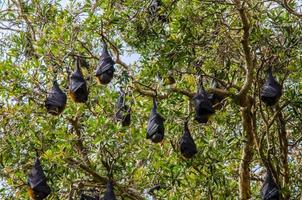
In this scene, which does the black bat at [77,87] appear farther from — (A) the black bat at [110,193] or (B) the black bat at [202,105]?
(B) the black bat at [202,105]

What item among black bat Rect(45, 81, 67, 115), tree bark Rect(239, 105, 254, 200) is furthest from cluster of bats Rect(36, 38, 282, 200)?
tree bark Rect(239, 105, 254, 200)

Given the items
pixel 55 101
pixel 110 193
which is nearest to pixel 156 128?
pixel 110 193

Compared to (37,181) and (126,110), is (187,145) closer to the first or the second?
(126,110)

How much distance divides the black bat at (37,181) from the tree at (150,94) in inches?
6.5

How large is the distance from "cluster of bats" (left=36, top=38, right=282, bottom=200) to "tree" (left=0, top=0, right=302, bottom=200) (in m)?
0.15

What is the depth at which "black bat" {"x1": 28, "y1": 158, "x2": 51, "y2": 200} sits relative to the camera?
549cm

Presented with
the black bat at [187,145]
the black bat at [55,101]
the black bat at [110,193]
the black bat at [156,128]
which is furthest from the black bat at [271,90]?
the black bat at [55,101]

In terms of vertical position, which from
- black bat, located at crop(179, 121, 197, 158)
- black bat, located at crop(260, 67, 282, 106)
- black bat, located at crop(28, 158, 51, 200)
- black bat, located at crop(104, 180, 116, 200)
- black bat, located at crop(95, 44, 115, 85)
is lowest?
black bat, located at crop(104, 180, 116, 200)

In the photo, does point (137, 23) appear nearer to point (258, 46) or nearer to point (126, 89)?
point (126, 89)

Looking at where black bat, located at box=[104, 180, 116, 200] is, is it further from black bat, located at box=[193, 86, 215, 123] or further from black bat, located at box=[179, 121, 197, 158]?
black bat, located at box=[193, 86, 215, 123]

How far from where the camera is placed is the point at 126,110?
18.7ft

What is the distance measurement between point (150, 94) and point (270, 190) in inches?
54.9

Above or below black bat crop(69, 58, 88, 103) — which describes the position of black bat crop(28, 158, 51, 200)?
below

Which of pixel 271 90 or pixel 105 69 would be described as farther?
pixel 105 69
